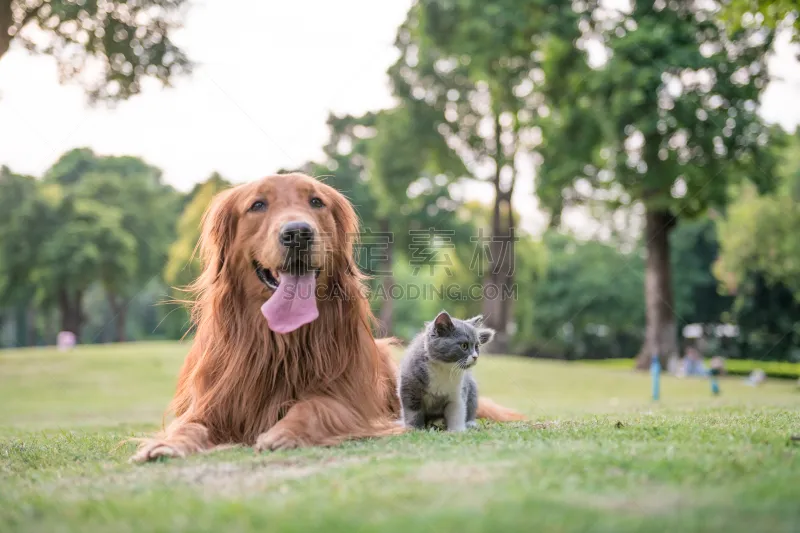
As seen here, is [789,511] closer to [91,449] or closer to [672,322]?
[91,449]

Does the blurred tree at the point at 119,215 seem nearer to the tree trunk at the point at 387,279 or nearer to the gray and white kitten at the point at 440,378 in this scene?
the tree trunk at the point at 387,279

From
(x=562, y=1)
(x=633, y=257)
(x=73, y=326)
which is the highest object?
(x=562, y=1)

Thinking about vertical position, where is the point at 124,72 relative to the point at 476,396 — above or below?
above

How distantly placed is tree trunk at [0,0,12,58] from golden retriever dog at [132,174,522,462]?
18.9ft

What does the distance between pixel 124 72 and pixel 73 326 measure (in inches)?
1318

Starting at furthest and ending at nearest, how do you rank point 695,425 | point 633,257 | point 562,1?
point 633,257
point 562,1
point 695,425

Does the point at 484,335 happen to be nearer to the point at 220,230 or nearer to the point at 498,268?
the point at 220,230

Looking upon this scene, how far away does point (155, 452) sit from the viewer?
4082 millimetres

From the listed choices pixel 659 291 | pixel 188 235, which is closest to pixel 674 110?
pixel 659 291

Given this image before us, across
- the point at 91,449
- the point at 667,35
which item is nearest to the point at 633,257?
the point at 667,35

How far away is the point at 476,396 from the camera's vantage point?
6.52m

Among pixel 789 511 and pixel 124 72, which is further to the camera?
pixel 124 72

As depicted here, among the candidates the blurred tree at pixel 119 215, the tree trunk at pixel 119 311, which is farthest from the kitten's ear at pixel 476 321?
the tree trunk at pixel 119 311

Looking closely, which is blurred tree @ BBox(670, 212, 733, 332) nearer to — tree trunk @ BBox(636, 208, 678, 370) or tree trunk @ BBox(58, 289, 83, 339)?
tree trunk @ BBox(636, 208, 678, 370)
